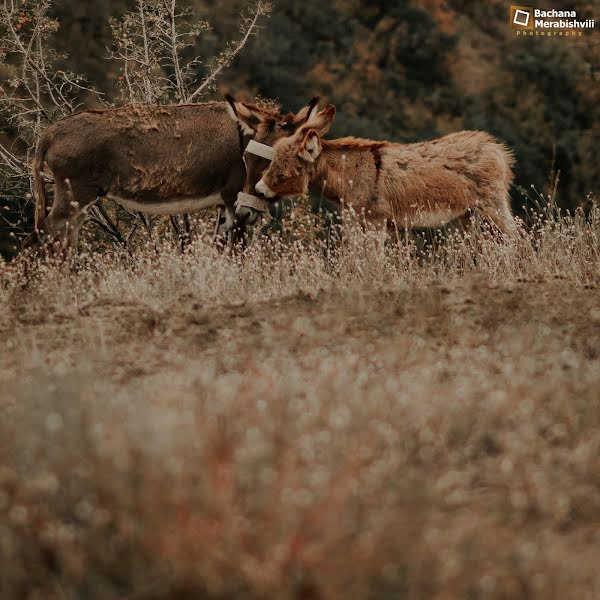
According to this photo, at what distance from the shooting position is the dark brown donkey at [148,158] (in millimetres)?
9352

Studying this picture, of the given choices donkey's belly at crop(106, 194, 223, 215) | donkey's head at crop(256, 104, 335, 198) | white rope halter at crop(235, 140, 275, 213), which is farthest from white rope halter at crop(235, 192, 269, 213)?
donkey's belly at crop(106, 194, 223, 215)

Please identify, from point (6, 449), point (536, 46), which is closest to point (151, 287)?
point (6, 449)

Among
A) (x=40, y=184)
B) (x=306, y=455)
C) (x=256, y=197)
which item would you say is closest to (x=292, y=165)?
(x=256, y=197)

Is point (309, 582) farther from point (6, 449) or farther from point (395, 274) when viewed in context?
point (395, 274)

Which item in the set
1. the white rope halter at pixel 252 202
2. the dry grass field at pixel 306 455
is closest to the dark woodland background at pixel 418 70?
the white rope halter at pixel 252 202

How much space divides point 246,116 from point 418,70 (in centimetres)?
2236

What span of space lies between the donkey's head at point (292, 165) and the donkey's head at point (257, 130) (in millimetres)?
212

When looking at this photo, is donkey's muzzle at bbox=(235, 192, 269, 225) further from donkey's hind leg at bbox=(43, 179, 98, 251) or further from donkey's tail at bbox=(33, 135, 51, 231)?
donkey's tail at bbox=(33, 135, 51, 231)

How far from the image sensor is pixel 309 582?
9.02 feet

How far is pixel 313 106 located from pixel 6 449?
687 cm

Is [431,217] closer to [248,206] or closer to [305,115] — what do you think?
[305,115]

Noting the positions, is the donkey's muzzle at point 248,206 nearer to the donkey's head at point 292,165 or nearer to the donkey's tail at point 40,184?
the donkey's head at point 292,165

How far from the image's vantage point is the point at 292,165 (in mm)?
9375

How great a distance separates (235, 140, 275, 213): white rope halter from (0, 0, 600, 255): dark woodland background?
48.0ft
